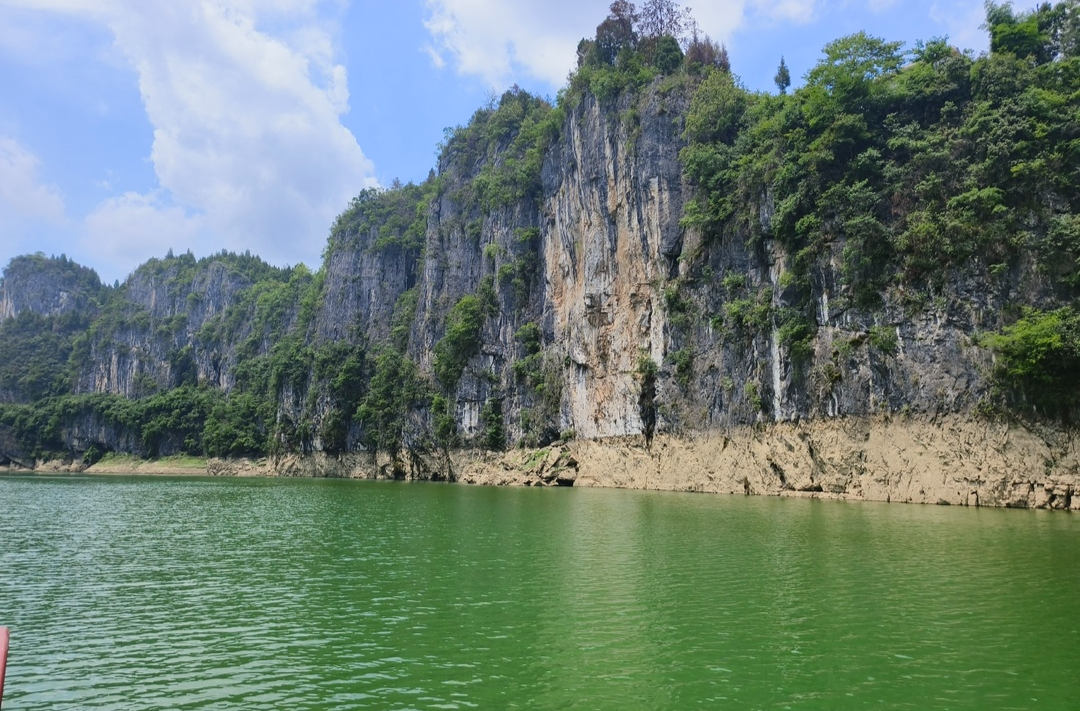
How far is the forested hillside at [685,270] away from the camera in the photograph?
33.8m

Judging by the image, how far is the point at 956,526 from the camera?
23438 mm

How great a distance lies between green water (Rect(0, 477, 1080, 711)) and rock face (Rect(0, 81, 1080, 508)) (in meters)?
10.2

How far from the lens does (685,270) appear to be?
4828 cm

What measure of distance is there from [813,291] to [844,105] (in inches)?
454

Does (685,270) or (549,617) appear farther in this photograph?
(685,270)

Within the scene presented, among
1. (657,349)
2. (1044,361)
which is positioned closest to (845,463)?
(1044,361)

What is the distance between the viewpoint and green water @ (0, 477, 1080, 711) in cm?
898

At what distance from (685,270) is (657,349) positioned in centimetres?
587

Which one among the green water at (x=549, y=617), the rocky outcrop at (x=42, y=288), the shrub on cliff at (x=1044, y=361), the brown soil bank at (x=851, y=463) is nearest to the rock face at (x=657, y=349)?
the brown soil bank at (x=851, y=463)

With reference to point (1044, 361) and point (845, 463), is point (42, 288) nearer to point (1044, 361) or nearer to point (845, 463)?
point (845, 463)

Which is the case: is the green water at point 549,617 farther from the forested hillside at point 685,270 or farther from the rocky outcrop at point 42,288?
the rocky outcrop at point 42,288

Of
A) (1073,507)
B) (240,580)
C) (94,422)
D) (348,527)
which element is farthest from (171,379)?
(1073,507)

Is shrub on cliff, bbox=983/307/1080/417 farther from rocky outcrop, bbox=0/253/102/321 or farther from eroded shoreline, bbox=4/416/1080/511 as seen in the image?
rocky outcrop, bbox=0/253/102/321

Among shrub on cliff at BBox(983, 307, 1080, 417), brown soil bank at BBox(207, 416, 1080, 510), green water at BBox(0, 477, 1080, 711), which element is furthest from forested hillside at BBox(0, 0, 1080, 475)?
green water at BBox(0, 477, 1080, 711)
